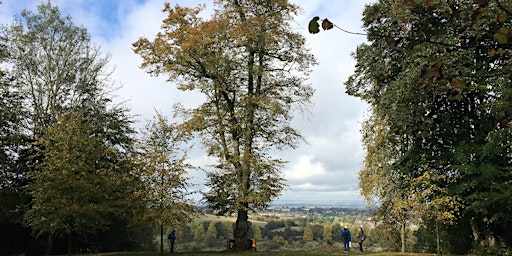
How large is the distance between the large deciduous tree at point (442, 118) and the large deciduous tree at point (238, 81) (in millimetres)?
4414

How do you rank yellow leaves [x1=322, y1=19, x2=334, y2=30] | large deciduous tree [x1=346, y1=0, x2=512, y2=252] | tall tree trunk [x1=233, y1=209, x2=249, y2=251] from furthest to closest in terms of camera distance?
tall tree trunk [x1=233, y1=209, x2=249, y2=251], large deciduous tree [x1=346, y1=0, x2=512, y2=252], yellow leaves [x1=322, y1=19, x2=334, y2=30]

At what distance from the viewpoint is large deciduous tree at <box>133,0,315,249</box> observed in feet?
70.0

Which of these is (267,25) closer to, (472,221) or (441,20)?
(441,20)

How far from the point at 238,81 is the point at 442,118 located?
1100 cm

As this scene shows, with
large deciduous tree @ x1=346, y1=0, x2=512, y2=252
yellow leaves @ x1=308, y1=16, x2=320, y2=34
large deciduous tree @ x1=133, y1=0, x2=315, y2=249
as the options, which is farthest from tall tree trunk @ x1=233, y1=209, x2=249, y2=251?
yellow leaves @ x1=308, y1=16, x2=320, y2=34

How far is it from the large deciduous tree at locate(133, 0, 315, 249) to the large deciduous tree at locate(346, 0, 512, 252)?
4.41m

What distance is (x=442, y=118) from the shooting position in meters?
19.8

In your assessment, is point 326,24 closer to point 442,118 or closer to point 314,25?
point 314,25

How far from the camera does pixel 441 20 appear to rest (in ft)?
63.8

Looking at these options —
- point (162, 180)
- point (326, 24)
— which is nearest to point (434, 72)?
point (326, 24)

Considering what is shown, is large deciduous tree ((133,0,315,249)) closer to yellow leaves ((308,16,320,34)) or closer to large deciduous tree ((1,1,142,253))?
large deciduous tree ((1,1,142,253))

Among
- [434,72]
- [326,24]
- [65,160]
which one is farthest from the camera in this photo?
[65,160]

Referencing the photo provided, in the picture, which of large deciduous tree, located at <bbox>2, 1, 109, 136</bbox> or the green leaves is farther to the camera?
large deciduous tree, located at <bbox>2, 1, 109, 136</bbox>

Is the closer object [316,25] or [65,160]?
[316,25]
